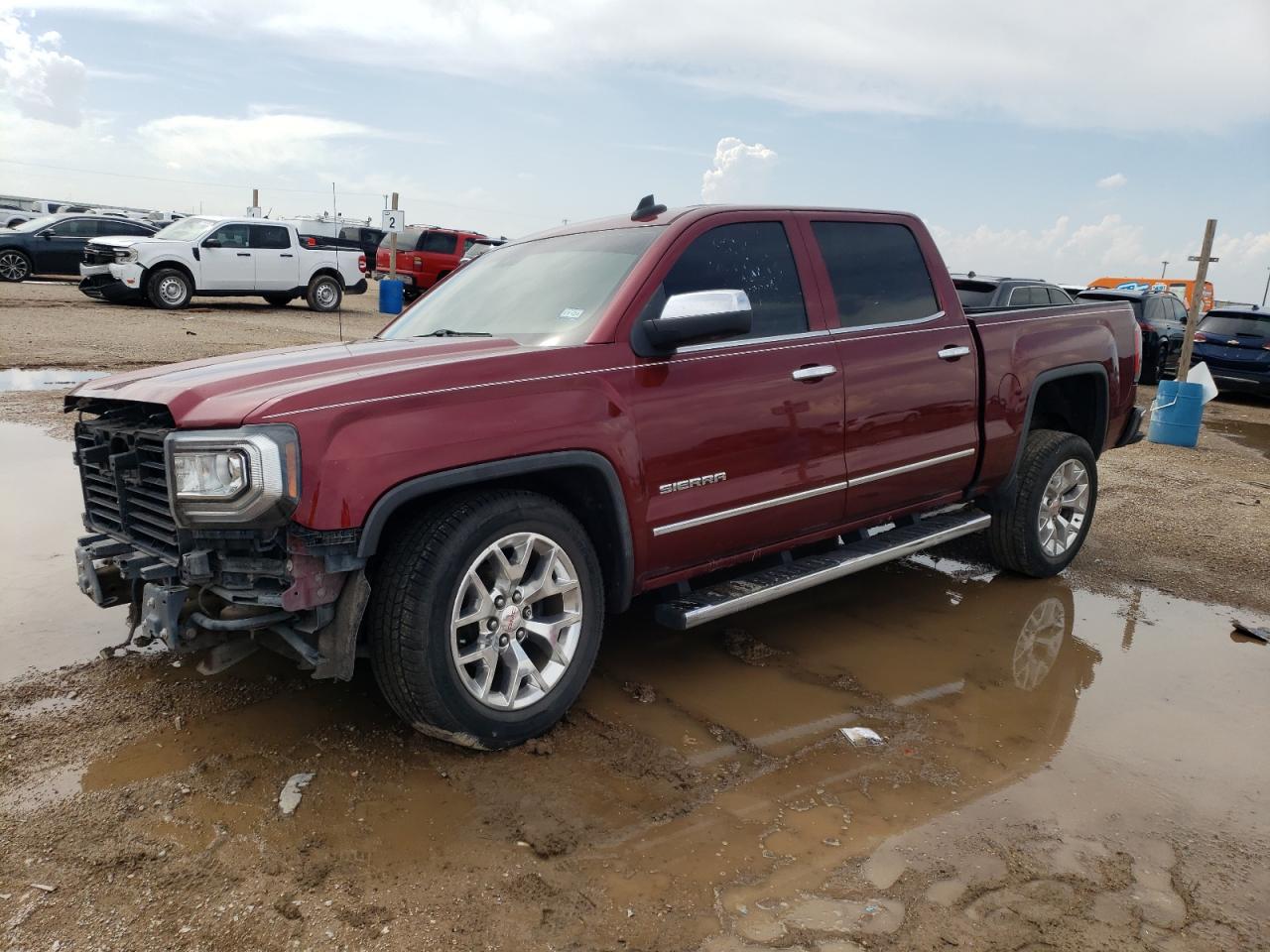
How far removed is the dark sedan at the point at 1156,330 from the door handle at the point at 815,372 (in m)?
14.3

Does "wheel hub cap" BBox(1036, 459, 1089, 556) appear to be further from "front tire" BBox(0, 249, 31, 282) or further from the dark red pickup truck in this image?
"front tire" BBox(0, 249, 31, 282)

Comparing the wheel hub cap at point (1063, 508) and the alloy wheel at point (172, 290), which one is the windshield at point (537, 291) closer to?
the wheel hub cap at point (1063, 508)

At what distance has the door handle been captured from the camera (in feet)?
13.8

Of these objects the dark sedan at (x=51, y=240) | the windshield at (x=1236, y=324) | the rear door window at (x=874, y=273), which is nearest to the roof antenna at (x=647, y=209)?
the rear door window at (x=874, y=273)

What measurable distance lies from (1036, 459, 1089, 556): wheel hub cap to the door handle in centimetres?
203

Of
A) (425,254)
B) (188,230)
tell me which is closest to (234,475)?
(188,230)

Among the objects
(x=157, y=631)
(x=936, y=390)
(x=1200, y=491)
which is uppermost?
(x=936, y=390)

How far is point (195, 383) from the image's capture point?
3279 mm

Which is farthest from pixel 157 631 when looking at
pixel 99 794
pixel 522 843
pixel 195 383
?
pixel 522 843

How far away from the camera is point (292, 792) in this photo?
3.22 m

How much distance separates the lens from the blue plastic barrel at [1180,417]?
1127 centimetres

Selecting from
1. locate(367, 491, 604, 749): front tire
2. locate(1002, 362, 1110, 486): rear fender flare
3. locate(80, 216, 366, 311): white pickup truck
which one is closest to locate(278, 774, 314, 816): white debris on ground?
locate(367, 491, 604, 749): front tire

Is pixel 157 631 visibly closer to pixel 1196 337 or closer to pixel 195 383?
pixel 195 383

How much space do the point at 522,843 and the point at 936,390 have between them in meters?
2.99
